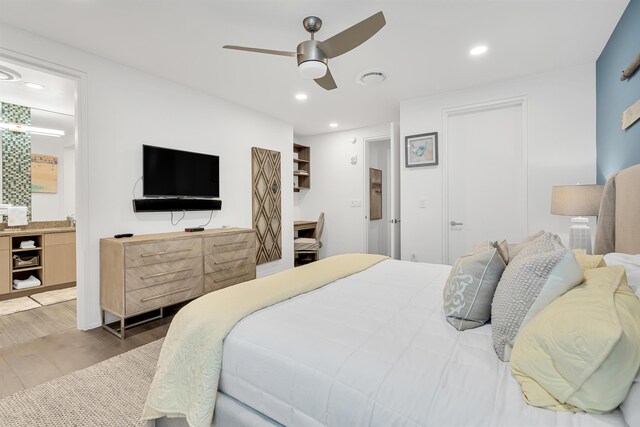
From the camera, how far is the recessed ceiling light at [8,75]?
294cm

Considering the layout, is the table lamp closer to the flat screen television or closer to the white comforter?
the white comforter

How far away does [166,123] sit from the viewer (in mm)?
3305

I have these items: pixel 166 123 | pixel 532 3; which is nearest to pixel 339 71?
pixel 532 3

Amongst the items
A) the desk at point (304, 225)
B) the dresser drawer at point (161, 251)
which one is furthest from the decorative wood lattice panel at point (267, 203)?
the dresser drawer at point (161, 251)

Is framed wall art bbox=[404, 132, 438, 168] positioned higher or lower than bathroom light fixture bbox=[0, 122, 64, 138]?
lower

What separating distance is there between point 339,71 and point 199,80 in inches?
61.0

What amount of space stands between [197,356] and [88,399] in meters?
1.10

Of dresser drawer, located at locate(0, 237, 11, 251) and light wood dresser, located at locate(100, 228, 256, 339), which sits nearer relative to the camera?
light wood dresser, located at locate(100, 228, 256, 339)

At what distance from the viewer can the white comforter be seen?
0.79m

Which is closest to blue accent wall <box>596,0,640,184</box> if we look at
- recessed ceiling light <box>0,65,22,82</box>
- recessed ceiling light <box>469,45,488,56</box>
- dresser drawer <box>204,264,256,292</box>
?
recessed ceiling light <box>469,45,488,56</box>

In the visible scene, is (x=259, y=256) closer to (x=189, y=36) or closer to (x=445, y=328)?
(x=189, y=36)

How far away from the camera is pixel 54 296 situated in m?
3.69

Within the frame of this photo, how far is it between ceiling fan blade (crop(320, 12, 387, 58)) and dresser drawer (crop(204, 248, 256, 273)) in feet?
7.52

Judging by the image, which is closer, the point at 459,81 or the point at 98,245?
the point at 98,245
